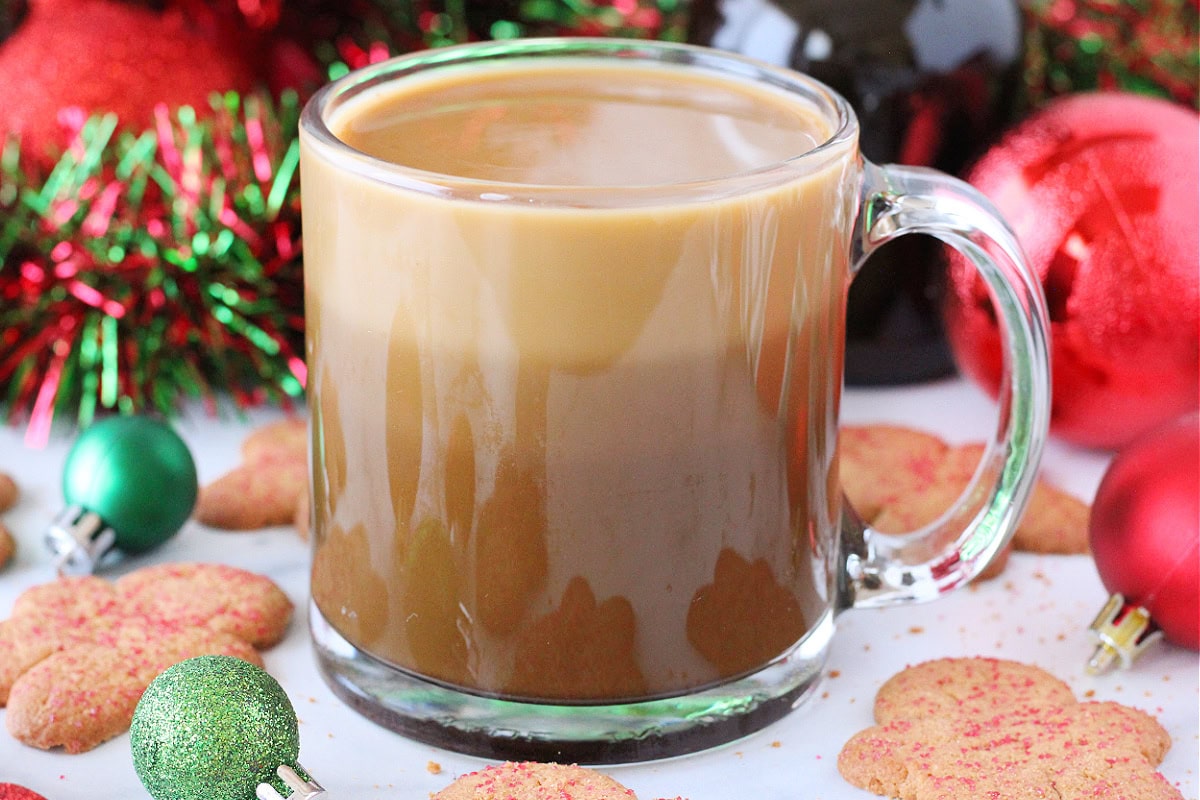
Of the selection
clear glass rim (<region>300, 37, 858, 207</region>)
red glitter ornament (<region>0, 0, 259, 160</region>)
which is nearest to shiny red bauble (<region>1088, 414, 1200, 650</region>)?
clear glass rim (<region>300, 37, 858, 207</region>)

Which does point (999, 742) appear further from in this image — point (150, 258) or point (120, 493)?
point (150, 258)

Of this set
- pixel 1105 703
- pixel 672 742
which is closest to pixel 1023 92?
pixel 1105 703

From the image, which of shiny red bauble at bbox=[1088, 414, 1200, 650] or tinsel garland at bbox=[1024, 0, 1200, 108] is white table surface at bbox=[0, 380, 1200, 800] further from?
tinsel garland at bbox=[1024, 0, 1200, 108]

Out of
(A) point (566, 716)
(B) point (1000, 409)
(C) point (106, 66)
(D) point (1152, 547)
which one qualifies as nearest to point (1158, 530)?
(D) point (1152, 547)

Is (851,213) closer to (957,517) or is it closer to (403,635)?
(957,517)

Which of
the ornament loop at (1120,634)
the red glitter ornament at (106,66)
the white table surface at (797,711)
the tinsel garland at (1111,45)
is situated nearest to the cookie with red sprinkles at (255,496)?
the white table surface at (797,711)

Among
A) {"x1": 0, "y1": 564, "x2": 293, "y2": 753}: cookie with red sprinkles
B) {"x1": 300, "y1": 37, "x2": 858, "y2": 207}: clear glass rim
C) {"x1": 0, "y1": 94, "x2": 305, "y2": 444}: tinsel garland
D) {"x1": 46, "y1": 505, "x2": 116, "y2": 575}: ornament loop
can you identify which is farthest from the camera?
{"x1": 0, "y1": 94, "x2": 305, "y2": 444}: tinsel garland

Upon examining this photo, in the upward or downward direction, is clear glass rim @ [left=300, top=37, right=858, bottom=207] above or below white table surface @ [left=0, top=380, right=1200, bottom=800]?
above
